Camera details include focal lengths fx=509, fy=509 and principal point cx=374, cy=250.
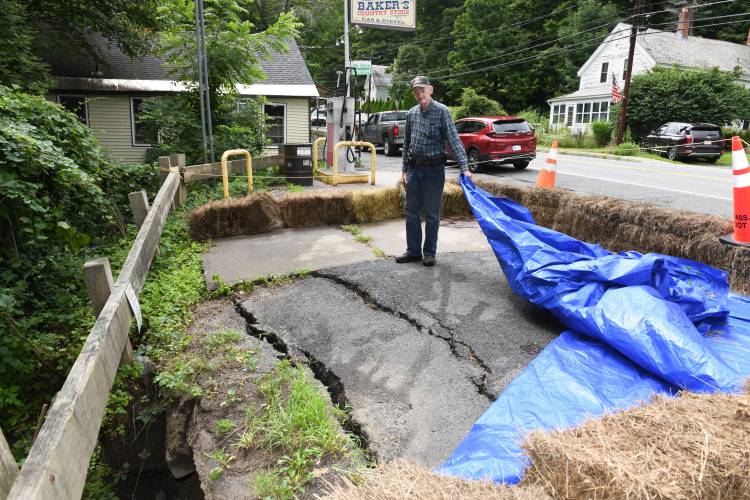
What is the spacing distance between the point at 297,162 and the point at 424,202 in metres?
5.77

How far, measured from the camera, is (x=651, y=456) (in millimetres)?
1629

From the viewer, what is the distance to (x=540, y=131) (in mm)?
33156

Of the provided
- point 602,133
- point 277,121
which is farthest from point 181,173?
point 602,133

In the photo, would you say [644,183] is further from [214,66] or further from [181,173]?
[181,173]

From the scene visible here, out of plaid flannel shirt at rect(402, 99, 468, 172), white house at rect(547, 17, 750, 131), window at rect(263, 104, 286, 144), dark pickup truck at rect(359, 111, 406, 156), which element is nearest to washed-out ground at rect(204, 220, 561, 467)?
plaid flannel shirt at rect(402, 99, 468, 172)

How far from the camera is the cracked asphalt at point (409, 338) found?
276 centimetres

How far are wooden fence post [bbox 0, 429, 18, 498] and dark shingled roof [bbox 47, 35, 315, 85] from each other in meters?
15.3

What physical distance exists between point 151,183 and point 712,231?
7.73m

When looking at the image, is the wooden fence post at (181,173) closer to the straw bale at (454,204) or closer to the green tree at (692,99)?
the straw bale at (454,204)

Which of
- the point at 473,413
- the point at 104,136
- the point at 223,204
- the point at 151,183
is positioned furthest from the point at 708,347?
the point at 104,136

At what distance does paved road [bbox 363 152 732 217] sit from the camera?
945 cm

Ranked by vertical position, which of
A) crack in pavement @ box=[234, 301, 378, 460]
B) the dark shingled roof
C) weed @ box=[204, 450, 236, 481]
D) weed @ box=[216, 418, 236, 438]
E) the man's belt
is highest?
the dark shingled roof

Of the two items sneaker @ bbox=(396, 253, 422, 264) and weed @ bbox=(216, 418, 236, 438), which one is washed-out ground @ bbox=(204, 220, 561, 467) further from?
weed @ bbox=(216, 418, 236, 438)

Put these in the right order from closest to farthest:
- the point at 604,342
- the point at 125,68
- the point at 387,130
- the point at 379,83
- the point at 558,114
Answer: the point at 604,342 < the point at 125,68 < the point at 387,130 < the point at 558,114 < the point at 379,83
